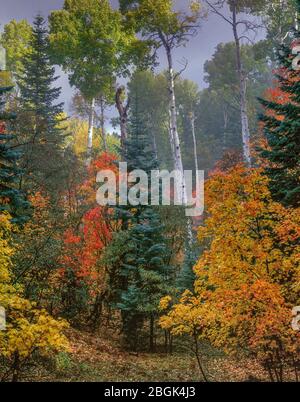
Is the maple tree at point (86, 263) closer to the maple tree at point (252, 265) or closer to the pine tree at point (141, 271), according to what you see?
the pine tree at point (141, 271)

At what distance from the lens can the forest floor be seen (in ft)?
39.3

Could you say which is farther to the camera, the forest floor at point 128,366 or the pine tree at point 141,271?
the pine tree at point 141,271

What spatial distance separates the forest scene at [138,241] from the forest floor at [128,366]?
72 mm

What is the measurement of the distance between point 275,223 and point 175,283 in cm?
722

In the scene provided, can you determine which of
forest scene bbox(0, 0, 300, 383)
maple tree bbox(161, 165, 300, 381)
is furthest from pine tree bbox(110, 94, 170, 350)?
maple tree bbox(161, 165, 300, 381)

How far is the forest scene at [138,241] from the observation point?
966 cm

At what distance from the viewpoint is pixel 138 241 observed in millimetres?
15805

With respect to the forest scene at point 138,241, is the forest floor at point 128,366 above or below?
below

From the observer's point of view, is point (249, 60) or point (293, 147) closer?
point (293, 147)

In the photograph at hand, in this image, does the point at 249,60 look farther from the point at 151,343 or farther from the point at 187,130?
the point at 151,343

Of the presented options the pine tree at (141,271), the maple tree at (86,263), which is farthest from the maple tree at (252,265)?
the maple tree at (86,263)

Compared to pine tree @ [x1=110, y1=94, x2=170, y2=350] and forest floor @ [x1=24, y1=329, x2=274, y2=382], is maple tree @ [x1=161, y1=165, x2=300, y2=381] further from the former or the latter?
pine tree @ [x1=110, y1=94, x2=170, y2=350]

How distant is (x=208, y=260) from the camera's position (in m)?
10.4
